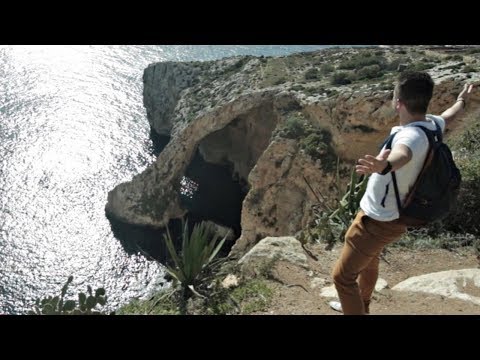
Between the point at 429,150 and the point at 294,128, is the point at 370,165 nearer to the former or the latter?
the point at 429,150

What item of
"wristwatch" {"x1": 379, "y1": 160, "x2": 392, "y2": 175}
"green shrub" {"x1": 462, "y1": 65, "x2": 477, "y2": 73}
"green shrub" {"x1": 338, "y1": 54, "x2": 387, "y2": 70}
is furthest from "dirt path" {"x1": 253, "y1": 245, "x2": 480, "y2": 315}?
"green shrub" {"x1": 338, "y1": 54, "x2": 387, "y2": 70}

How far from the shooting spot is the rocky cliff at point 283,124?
24.0m

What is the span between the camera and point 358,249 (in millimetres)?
4066

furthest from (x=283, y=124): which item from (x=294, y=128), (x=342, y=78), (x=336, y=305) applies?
(x=336, y=305)

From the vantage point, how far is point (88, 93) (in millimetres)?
75438

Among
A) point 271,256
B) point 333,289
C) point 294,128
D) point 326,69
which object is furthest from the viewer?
point 326,69

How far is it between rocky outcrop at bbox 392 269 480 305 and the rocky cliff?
13.6 metres

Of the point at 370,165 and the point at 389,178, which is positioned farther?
the point at 389,178

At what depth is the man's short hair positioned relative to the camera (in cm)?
353

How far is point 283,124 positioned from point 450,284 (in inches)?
893

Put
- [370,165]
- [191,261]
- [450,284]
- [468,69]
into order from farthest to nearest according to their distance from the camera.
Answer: [468,69]
[191,261]
[450,284]
[370,165]

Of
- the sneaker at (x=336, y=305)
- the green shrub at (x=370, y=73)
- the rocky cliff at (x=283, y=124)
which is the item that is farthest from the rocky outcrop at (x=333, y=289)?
the green shrub at (x=370, y=73)

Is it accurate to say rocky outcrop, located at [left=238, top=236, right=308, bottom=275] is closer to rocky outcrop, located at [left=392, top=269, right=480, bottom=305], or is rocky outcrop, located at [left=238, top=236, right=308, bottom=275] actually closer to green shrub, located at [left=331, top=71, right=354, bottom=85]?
rocky outcrop, located at [left=392, top=269, right=480, bottom=305]
